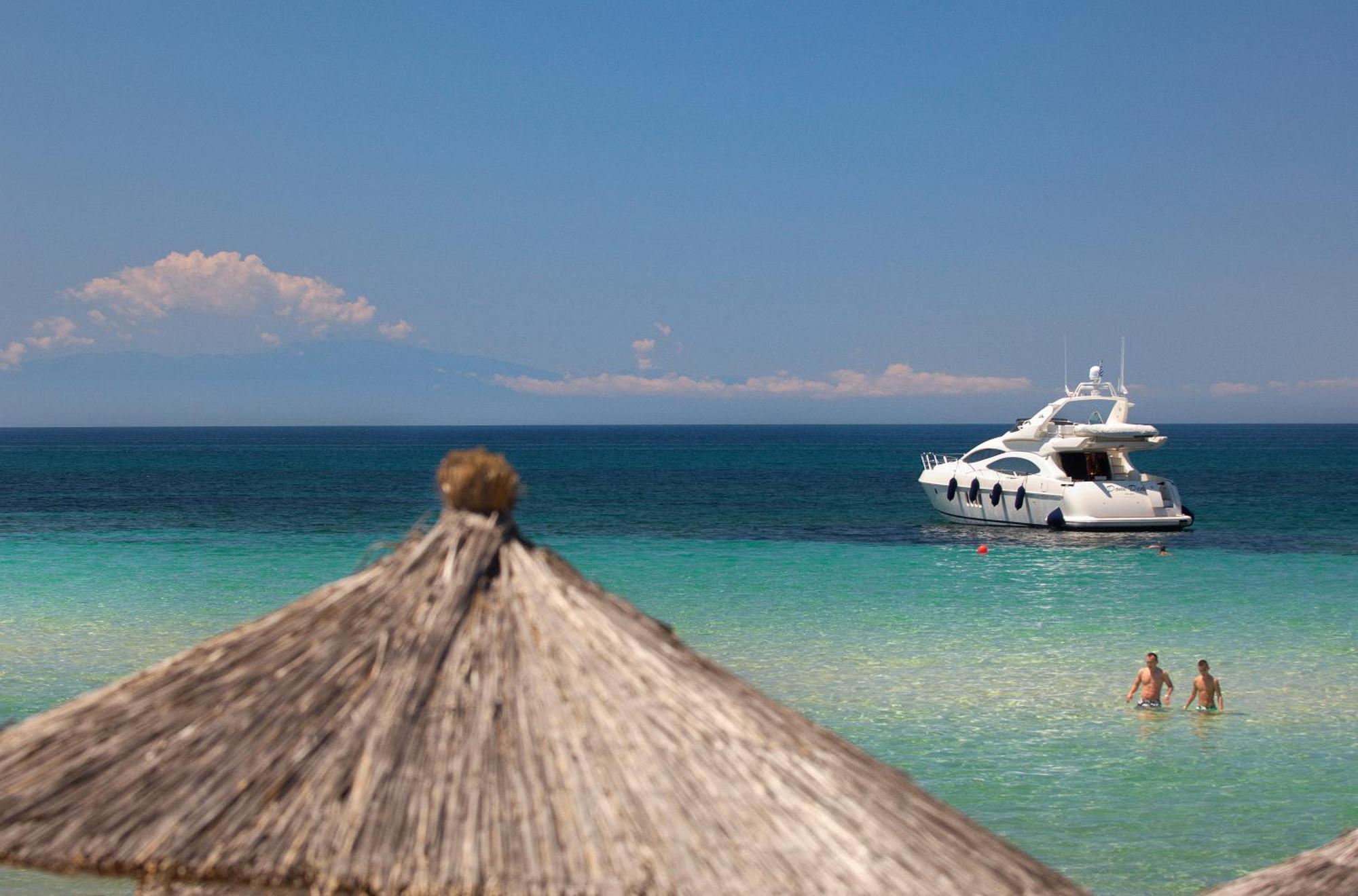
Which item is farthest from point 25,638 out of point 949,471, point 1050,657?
point 949,471

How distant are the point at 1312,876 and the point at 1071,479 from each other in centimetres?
2982

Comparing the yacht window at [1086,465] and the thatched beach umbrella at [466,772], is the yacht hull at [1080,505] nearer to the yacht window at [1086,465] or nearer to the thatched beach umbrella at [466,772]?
the yacht window at [1086,465]

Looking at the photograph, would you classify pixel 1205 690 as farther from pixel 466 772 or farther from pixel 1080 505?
pixel 1080 505

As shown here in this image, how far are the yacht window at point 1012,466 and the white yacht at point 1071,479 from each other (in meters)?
0.03

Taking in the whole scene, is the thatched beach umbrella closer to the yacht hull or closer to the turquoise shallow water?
the turquoise shallow water

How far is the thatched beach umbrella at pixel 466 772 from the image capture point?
3463 millimetres

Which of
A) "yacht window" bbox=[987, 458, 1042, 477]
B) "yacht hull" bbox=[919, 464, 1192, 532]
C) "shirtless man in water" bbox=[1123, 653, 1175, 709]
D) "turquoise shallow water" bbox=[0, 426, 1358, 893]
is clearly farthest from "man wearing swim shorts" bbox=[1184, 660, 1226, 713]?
"yacht window" bbox=[987, 458, 1042, 477]

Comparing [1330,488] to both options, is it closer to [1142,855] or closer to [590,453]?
[1142,855]

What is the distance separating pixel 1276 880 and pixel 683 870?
3140mm

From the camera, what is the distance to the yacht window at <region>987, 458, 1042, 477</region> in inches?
1416

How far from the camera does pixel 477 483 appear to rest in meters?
4.05

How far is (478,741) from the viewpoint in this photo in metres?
3.63

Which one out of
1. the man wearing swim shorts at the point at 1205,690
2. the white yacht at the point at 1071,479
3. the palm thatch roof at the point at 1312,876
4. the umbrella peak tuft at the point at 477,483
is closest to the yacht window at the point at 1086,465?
the white yacht at the point at 1071,479

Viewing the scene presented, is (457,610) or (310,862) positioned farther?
(457,610)
